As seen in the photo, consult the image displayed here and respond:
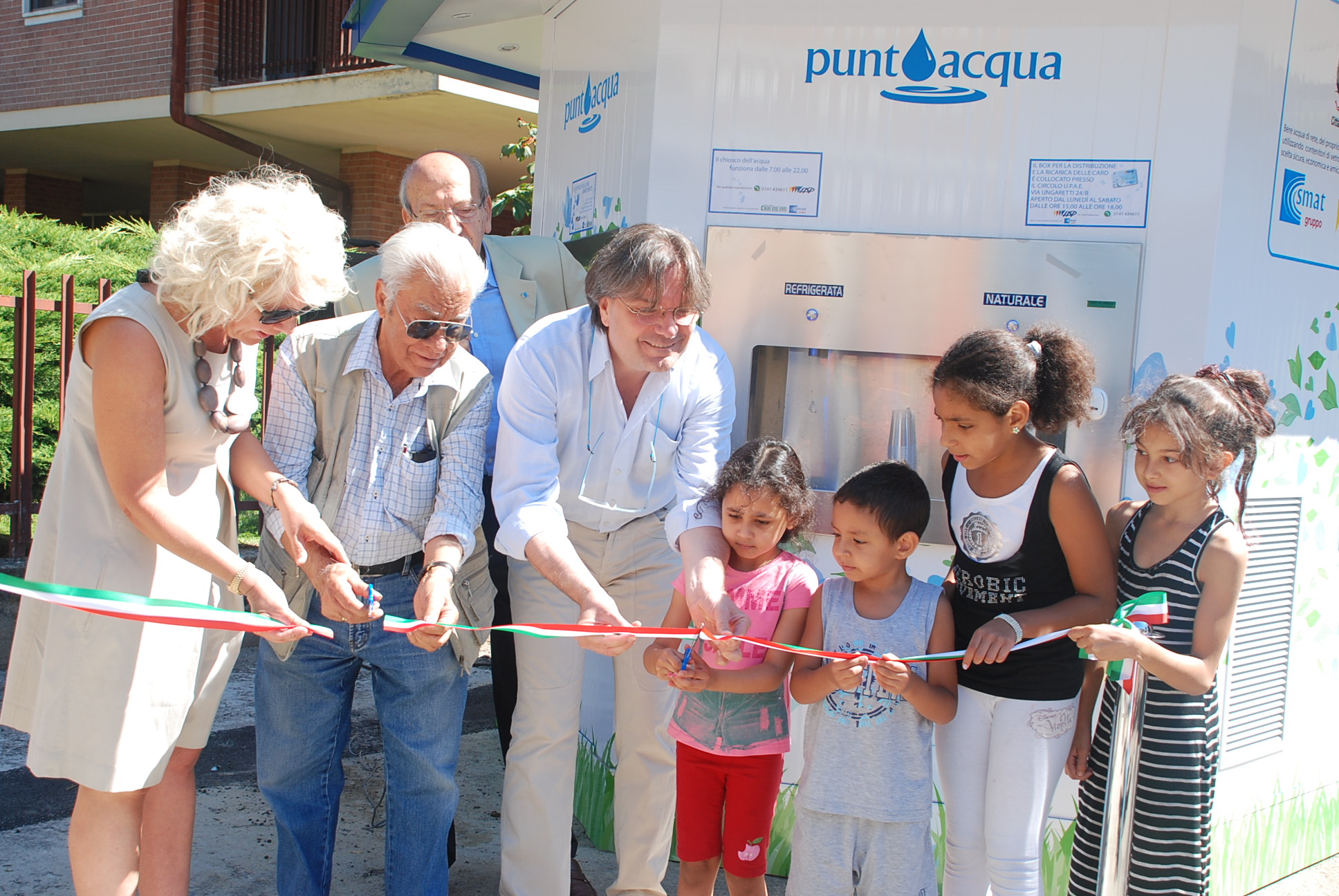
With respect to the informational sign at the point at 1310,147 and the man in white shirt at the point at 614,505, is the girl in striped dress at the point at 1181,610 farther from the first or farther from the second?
the informational sign at the point at 1310,147

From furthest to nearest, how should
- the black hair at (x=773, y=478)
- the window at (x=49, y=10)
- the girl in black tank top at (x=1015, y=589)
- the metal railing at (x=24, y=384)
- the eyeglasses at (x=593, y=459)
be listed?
the window at (x=49, y=10) < the metal railing at (x=24, y=384) < the eyeglasses at (x=593, y=459) < the black hair at (x=773, y=478) < the girl in black tank top at (x=1015, y=589)

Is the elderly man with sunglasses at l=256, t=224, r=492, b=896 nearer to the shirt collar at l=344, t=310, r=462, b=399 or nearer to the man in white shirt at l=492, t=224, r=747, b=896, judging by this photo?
the shirt collar at l=344, t=310, r=462, b=399

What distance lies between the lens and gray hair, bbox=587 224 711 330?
2637 mm

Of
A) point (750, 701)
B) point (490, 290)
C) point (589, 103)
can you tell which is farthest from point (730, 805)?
point (589, 103)

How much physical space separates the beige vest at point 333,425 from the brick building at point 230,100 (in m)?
7.86

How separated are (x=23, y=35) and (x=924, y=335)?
15.4 metres

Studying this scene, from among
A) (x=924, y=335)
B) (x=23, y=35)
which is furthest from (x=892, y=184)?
(x=23, y=35)

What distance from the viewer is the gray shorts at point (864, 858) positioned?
2.53 metres

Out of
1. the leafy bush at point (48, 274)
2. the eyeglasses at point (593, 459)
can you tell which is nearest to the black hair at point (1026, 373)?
the eyeglasses at point (593, 459)

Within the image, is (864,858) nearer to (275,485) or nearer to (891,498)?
(891,498)

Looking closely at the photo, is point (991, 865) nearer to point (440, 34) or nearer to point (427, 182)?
point (427, 182)

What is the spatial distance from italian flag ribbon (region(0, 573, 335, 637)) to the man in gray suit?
104 cm

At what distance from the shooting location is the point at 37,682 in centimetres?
237

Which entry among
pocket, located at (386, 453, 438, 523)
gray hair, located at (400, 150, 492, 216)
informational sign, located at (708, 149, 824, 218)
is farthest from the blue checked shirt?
informational sign, located at (708, 149, 824, 218)
